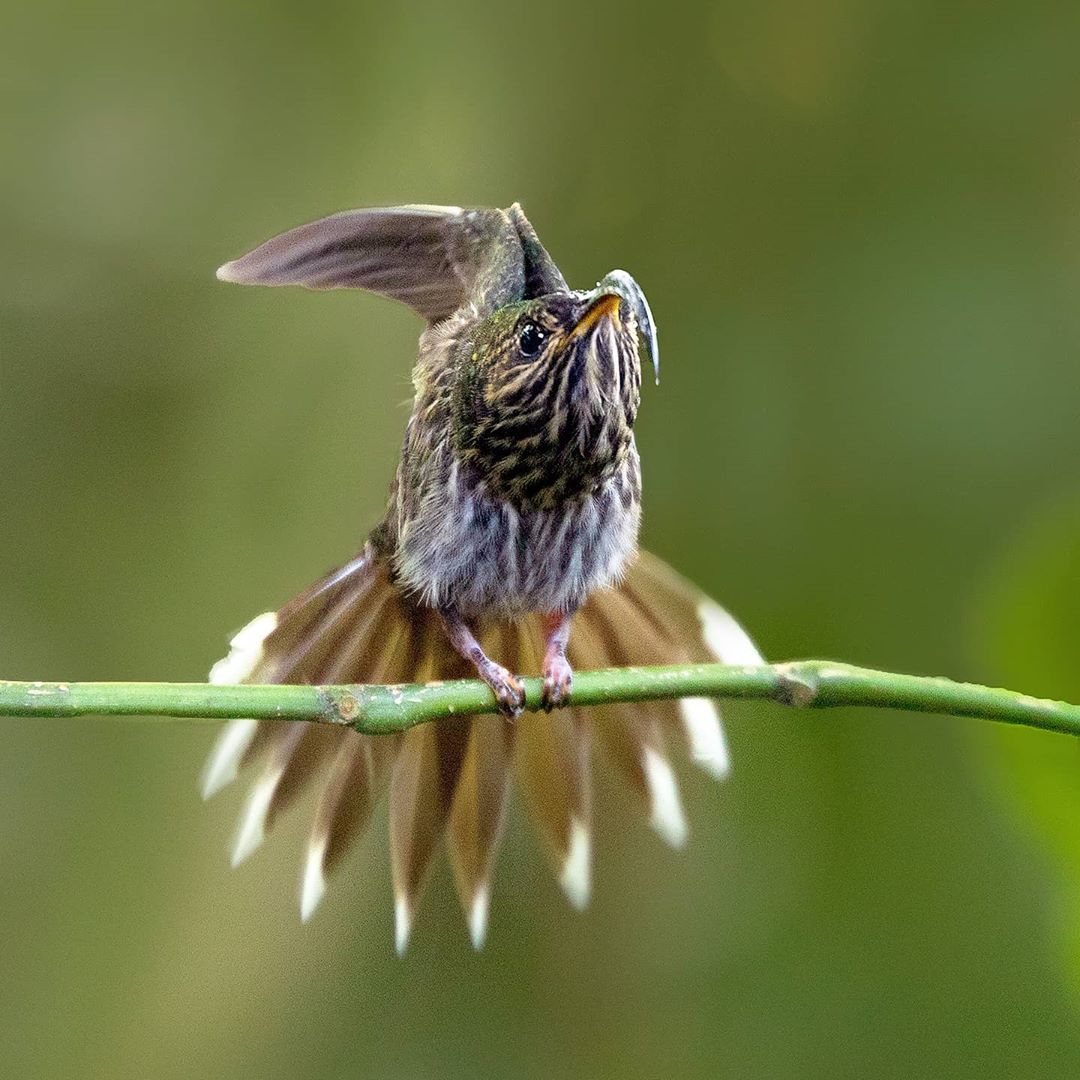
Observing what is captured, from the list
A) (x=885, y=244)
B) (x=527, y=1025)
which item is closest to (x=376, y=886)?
(x=527, y=1025)

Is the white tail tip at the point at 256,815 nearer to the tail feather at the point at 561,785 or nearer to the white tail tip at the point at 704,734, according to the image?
the tail feather at the point at 561,785

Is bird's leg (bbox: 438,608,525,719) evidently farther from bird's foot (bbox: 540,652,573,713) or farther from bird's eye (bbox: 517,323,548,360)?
bird's eye (bbox: 517,323,548,360)

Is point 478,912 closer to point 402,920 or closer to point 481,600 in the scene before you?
point 402,920

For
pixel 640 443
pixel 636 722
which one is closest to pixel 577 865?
pixel 636 722

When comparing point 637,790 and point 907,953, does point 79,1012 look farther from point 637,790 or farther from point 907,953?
point 907,953

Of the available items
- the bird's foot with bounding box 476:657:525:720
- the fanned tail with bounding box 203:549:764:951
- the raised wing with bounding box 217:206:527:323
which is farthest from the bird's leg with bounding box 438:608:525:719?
the raised wing with bounding box 217:206:527:323

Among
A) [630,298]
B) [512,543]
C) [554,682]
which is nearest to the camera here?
[630,298]
